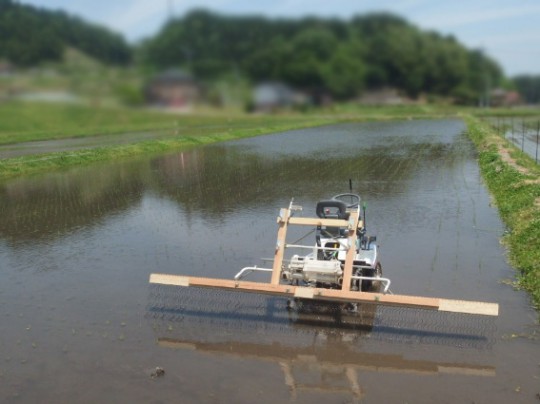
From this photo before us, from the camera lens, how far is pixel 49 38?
36.4 feet

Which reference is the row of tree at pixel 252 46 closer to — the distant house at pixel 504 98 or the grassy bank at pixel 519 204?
the grassy bank at pixel 519 204

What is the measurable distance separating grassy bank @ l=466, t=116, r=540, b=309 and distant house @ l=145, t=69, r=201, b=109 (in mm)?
7258

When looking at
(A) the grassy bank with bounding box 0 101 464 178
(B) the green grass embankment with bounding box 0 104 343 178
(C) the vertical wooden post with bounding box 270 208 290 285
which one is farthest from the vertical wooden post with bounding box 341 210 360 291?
(B) the green grass embankment with bounding box 0 104 343 178

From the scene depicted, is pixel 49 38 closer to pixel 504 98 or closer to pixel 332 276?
pixel 332 276

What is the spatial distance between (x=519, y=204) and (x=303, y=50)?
5.79m

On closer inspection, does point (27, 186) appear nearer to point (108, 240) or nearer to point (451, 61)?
point (108, 240)

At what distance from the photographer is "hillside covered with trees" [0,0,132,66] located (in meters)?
11.1

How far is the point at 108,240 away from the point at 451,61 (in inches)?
410

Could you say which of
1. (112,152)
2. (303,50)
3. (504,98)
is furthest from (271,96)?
(504,98)

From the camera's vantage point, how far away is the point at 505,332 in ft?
20.2

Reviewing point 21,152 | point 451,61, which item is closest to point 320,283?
point 451,61

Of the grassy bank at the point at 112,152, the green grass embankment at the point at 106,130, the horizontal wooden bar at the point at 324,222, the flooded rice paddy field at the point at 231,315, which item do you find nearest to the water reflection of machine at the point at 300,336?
the flooded rice paddy field at the point at 231,315

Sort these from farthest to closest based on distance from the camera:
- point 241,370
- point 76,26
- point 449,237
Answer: point 76,26
point 449,237
point 241,370

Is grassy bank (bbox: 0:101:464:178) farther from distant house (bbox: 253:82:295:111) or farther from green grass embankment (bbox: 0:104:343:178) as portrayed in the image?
distant house (bbox: 253:82:295:111)
